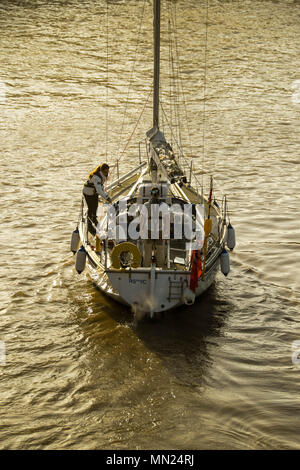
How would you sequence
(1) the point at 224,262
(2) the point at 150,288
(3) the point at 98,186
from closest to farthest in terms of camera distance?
(2) the point at 150,288 → (1) the point at 224,262 → (3) the point at 98,186

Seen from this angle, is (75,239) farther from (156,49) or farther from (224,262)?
(156,49)

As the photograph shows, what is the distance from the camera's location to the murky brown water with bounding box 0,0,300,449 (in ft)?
25.7

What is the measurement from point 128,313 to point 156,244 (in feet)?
4.22

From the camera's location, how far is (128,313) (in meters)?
10.3

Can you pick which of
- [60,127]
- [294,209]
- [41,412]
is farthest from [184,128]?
[41,412]

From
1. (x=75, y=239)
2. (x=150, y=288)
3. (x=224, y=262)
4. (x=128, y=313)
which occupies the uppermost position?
(x=75, y=239)

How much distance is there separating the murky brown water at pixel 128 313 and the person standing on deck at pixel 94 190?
1.13m

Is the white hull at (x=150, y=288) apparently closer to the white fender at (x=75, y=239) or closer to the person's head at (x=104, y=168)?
the white fender at (x=75, y=239)

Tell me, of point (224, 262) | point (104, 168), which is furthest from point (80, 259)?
point (224, 262)

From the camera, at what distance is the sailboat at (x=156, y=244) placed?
31.1 ft

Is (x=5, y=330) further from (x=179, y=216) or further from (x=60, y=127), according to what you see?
(x=60, y=127)

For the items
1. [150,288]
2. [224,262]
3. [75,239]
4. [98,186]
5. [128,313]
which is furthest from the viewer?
[98,186]

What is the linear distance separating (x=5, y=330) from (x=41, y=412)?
233cm
